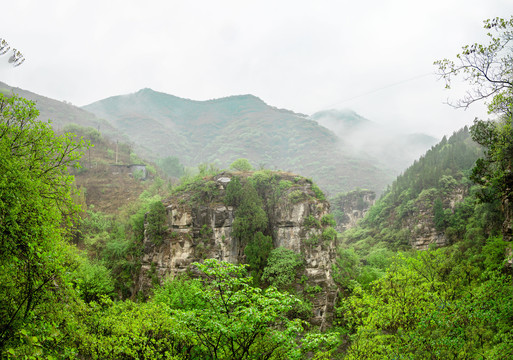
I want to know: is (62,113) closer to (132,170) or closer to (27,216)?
(132,170)

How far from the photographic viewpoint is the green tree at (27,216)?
7.18 metres

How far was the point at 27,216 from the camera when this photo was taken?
8.34 meters

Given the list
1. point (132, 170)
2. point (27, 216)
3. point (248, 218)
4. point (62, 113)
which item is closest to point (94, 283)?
point (248, 218)

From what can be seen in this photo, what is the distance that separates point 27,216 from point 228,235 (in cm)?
3703

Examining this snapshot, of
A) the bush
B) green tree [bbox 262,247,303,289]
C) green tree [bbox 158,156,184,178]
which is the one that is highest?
green tree [bbox 158,156,184,178]

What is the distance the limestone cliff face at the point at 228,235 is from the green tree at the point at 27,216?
33637mm

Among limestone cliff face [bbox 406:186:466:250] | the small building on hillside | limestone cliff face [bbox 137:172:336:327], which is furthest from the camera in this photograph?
the small building on hillside

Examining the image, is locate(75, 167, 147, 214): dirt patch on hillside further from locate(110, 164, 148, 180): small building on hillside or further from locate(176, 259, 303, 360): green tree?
locate(176, 259, 303, 360): green tree

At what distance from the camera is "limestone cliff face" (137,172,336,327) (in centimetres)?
4059

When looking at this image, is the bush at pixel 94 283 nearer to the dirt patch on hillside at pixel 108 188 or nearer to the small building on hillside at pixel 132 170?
the dirt patch on hillside at pixel 108 188

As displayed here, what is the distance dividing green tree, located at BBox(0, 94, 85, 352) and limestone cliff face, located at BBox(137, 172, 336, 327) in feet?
110

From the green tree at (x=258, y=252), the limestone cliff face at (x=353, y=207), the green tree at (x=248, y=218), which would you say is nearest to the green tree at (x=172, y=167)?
the limestone cliff face at (x=353, y=207)

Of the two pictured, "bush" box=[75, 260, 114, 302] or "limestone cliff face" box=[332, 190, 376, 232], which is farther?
"limestone cliff face" box=[332, 190, 376, 232]

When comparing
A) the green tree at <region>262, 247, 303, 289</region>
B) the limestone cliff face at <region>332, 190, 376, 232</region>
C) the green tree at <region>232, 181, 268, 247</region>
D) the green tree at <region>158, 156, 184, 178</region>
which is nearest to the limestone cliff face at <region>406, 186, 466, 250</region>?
the green tree at <region>262, 247, 303, 289</region>
